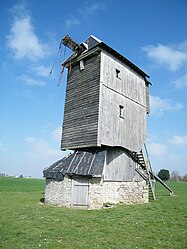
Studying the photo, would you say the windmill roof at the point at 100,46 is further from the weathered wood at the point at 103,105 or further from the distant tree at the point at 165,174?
the distant tree at the point at 165,174

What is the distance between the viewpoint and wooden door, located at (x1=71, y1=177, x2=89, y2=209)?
1389 cm

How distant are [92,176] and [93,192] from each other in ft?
3.44

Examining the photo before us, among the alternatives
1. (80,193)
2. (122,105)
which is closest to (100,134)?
(122,105)

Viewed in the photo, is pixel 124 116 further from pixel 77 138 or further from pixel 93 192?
pixel 93 192

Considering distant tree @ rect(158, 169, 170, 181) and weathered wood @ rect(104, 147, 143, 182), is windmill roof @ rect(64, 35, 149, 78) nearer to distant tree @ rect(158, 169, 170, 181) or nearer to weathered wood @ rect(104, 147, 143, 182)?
weathered wood @ rect(104, 147, 143, 182)

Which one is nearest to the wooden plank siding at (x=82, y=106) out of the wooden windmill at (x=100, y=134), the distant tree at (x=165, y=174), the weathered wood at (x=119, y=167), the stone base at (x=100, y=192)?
the wooden windmill at (x=100, y=134)

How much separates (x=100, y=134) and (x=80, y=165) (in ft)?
8.03

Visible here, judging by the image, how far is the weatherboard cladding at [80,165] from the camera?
1397cm

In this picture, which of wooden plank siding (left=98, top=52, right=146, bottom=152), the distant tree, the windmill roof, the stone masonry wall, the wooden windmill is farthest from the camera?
Answer: the distant tree

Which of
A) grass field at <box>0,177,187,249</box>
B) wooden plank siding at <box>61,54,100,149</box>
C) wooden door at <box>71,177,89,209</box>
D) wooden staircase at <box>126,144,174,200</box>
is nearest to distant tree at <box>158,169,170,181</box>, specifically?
wooden staircase at <box>126,144,174,200</box>

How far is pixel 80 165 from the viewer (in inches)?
576

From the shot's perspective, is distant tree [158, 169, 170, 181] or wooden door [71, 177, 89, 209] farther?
distant tree [158, 169, 170, 181]

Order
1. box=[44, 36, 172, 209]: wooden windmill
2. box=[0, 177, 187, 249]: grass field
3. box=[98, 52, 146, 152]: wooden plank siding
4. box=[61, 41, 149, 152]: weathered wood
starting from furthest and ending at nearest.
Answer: box=[98, 52, 146, 152]: wooden plank siding < box=[61, 41, 149, 152]: weathered wood < box=[44, 36, 172, 209]: wooden windmill < box=[0, 177, 187, 249]: grass field

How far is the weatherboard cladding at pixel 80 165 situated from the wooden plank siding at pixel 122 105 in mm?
1119
